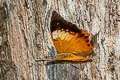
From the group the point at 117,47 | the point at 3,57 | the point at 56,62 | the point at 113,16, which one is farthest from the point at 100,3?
the point at 3,57

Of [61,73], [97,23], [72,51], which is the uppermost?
[97,23]

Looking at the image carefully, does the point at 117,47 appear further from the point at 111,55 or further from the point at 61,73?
the point at 61,73

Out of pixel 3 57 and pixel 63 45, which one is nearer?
pixel 63 45
